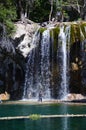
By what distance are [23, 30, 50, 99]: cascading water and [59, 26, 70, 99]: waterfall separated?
160cm

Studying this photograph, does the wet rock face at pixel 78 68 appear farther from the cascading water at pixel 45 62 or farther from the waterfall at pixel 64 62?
the cascading water at pixel 45 62

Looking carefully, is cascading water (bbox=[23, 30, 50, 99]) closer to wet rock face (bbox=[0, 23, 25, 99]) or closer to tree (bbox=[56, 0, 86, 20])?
wet rock face (bbox=[0, 23, 25, 99])

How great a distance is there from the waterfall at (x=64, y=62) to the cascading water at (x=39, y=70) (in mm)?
1599

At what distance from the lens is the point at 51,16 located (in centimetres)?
7044

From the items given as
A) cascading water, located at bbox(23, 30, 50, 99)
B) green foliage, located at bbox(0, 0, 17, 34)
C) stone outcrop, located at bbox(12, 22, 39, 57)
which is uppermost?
green foliage, located at bbox(0, 0, 17, 34)

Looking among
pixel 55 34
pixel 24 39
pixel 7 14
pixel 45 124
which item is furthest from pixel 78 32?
pixel 45 124

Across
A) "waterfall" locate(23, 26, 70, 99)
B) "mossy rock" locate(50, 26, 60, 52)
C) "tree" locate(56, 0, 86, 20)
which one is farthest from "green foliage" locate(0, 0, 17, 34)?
"tree" locate(56, 0, 86, 20)

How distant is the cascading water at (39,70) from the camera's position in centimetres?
5419

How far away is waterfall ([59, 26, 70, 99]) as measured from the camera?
53362 mm

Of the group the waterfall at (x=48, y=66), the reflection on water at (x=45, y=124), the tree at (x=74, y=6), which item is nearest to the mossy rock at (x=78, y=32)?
the waterfall at (x=48, y=66)

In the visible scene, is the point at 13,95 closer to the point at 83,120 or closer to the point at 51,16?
the point at 51,16

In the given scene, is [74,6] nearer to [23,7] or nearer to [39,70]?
[23,7]

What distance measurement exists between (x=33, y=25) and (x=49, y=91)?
9795 millimetres

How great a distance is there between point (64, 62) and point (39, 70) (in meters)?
3.27
